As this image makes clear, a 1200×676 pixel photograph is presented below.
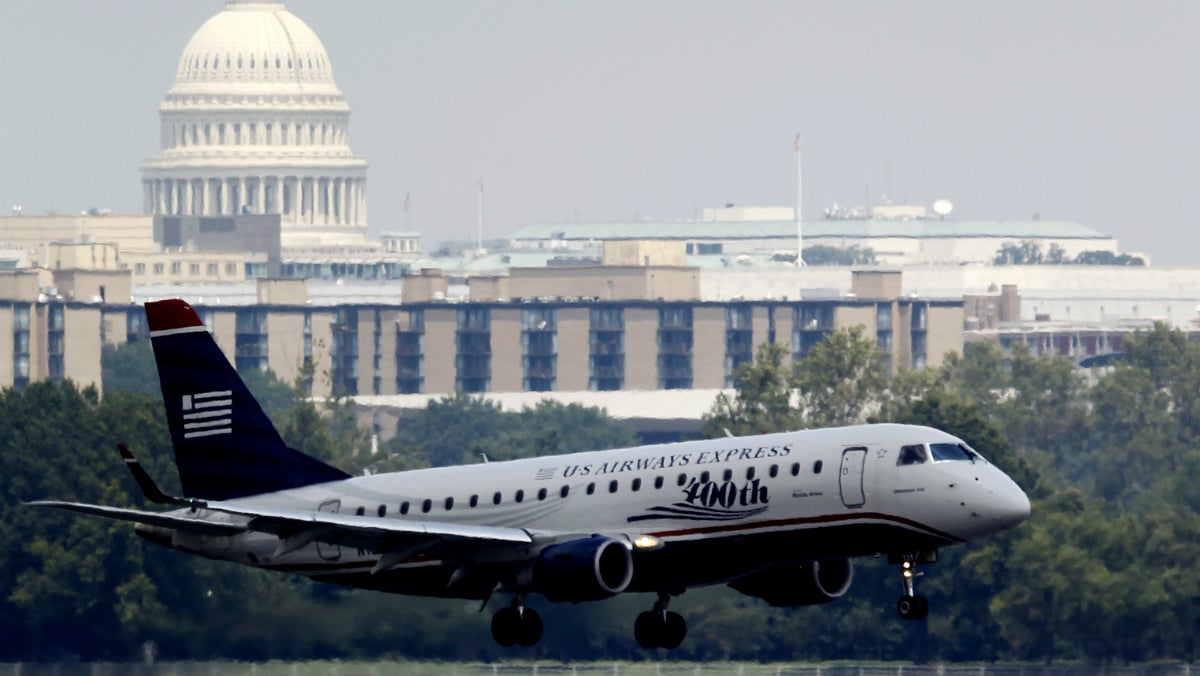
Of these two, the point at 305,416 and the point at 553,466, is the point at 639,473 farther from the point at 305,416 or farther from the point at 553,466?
the point at 305,416

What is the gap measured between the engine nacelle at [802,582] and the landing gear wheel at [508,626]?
5.26m

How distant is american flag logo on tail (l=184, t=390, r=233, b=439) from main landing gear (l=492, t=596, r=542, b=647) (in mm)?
11184

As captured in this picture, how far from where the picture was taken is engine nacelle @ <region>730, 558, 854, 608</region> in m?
77.1

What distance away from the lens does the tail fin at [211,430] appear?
8338 cm

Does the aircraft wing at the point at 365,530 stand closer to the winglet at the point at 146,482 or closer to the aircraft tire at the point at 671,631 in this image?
the winglet at the point at 146,482

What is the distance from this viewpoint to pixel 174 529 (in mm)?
79062

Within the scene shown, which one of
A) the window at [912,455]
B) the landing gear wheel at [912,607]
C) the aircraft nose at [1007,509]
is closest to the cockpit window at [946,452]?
the window at [912,455]

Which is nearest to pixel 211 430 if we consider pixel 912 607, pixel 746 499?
pixel 746 499

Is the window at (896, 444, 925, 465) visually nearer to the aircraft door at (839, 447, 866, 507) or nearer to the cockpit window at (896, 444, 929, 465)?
the cockpit window at (896, 444, 929, 465)

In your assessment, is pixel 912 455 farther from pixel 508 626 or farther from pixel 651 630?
pixel 508 626

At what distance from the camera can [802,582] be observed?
7712cm

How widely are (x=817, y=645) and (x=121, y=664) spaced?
100 feet

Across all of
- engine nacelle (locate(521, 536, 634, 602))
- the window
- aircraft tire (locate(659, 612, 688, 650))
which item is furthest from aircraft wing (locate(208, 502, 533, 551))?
the window

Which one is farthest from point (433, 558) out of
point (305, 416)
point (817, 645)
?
point (305, 416)
